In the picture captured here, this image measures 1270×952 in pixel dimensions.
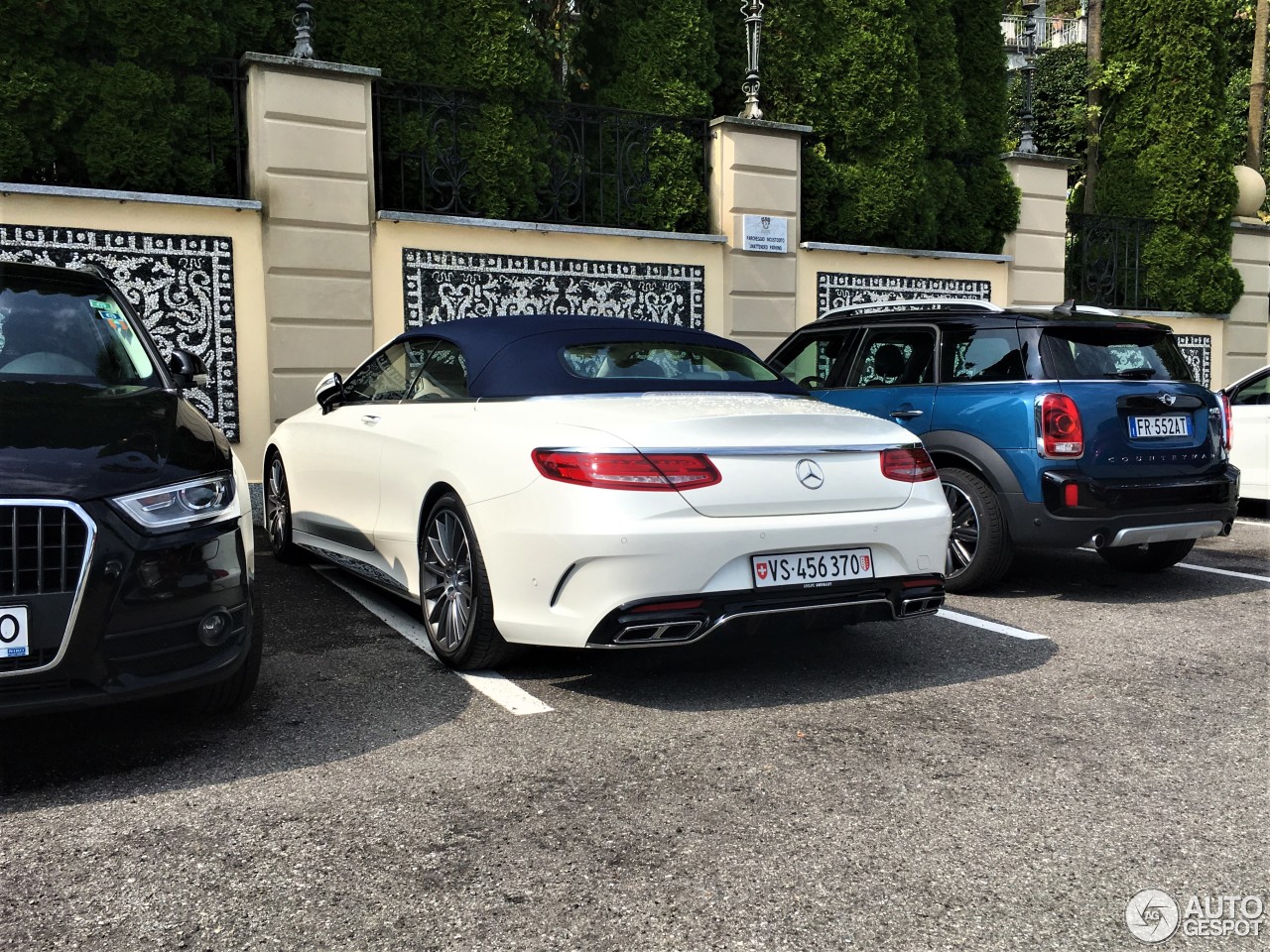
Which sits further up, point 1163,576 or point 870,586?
point 870,586

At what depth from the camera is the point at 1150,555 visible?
7301mm

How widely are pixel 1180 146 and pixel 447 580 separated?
1466 centimetres

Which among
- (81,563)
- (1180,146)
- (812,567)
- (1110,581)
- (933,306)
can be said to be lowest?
(1110,581)

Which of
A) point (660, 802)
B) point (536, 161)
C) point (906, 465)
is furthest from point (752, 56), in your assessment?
point (660, 802)

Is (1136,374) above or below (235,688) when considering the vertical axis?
above

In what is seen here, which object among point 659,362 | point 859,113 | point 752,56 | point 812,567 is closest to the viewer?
point 812,567

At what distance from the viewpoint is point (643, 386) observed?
486 cm

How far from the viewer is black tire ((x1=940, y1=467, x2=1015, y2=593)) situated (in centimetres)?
640

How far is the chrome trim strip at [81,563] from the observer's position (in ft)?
10.8

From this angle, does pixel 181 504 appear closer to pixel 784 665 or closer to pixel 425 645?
pixel 425 645

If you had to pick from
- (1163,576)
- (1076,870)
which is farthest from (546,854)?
(1163,576)

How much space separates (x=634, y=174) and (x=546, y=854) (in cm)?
964

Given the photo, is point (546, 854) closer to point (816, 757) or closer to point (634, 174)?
point (816, 757)

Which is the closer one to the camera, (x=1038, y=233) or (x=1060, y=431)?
(x=1060, y=431)
